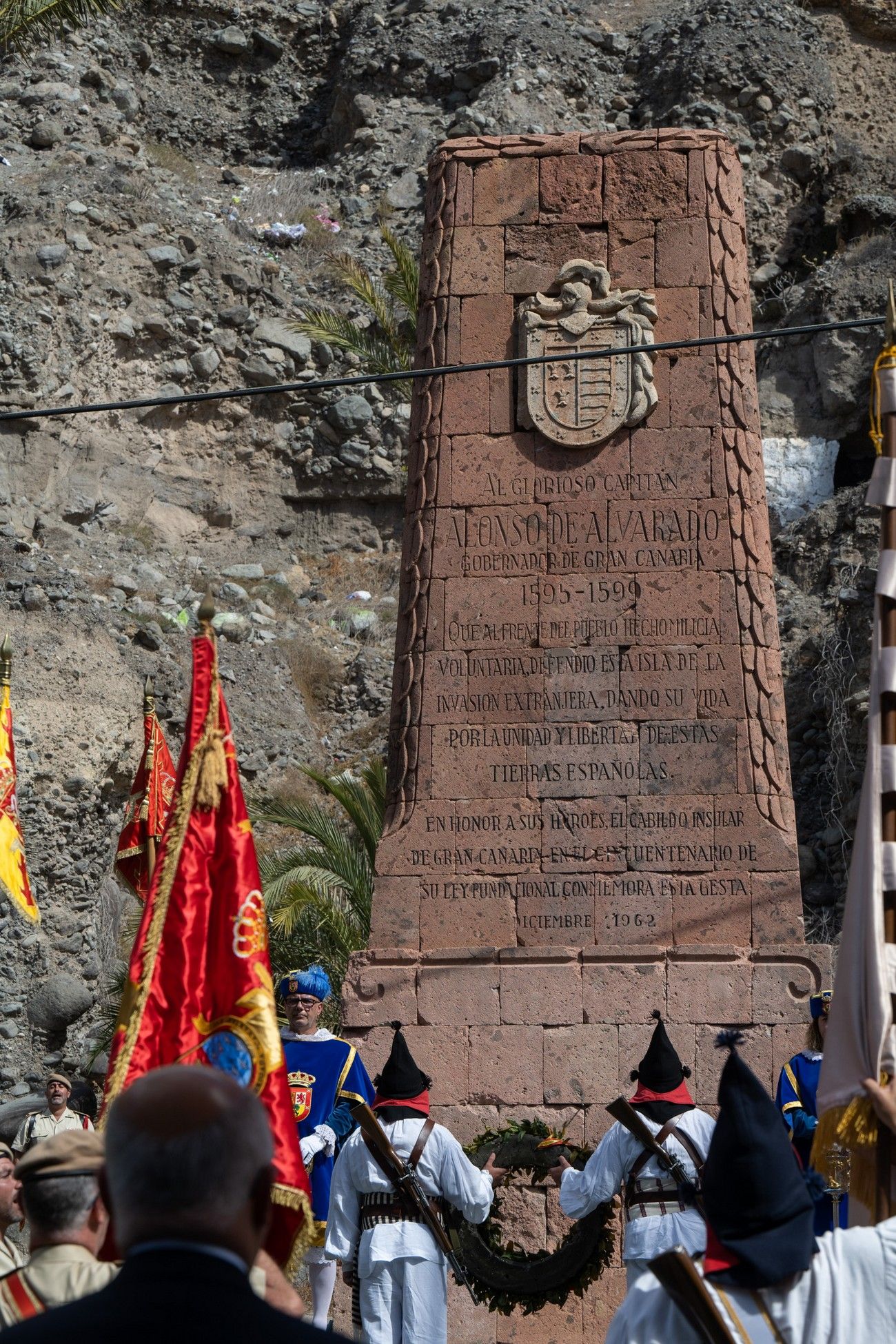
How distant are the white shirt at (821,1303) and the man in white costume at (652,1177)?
3338 mm

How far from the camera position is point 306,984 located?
8.82 m

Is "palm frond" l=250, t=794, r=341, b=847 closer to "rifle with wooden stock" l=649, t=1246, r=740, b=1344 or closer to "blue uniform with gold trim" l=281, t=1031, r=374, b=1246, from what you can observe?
"blue uniform with gold trim" l=281, t=1031, r=374, b=1246

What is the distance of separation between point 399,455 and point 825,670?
9.22 m

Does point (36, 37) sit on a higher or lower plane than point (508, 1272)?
higher

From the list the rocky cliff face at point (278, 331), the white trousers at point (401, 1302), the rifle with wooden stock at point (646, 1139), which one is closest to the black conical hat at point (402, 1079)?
the white trousers at point (401, 1302)

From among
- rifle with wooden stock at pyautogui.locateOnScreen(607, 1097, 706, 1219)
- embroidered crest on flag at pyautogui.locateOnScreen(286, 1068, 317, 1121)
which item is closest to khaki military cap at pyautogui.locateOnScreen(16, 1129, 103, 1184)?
rifle with wooden stock at pyautogui.locateOnScreen(607, 1097, 706, 1219)

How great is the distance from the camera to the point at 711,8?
94.5ft

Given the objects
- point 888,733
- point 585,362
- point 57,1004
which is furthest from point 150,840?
point 57,1004

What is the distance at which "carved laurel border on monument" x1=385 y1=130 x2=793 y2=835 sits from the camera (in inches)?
409

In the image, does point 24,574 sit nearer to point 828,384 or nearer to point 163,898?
point 828,384

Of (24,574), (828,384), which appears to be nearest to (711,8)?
(828,384)

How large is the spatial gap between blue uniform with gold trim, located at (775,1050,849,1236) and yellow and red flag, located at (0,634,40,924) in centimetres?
497

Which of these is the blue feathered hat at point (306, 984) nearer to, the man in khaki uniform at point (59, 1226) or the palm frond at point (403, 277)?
the man in khaki uniform at point (59, 1226)

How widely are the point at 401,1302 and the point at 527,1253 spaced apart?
1764 millimetres
